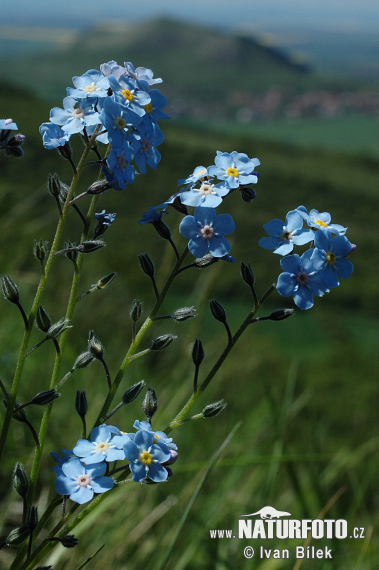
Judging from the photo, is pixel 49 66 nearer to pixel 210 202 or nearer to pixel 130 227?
pixel 130 227

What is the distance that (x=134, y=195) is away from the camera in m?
5.26

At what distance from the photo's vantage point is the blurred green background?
3.80ft

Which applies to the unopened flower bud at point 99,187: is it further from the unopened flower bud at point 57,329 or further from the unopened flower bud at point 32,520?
the unopened flower bud at point 32,520

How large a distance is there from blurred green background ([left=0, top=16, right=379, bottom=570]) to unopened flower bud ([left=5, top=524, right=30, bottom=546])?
0.33 meters

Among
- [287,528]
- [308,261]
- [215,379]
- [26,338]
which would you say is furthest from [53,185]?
[215,379]

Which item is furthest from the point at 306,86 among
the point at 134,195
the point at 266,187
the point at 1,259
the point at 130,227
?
the point at 1,259

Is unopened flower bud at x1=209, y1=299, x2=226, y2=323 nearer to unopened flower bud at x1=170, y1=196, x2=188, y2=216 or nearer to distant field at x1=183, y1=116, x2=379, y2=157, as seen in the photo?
unopened flower bud at x1=170, y1=196, x2=188, y2=216

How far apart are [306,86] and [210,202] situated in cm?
882

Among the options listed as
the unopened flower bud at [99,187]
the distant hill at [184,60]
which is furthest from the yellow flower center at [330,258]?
the distant hill at [184,60]

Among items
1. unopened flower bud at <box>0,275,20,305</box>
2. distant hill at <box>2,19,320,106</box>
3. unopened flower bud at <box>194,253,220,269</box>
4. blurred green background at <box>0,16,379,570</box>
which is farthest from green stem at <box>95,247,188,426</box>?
distant hill at <box>2,19,320,106</box>

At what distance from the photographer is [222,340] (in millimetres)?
2551

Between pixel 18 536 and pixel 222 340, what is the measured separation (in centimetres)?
204

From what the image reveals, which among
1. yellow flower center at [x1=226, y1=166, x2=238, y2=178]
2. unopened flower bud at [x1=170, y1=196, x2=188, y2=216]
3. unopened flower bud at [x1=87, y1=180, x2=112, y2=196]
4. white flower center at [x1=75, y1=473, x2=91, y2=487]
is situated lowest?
white flower center at [x1=75, y1=473, x2=91, y2=487]

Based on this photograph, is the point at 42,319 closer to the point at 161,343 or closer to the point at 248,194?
the point at 161,343
